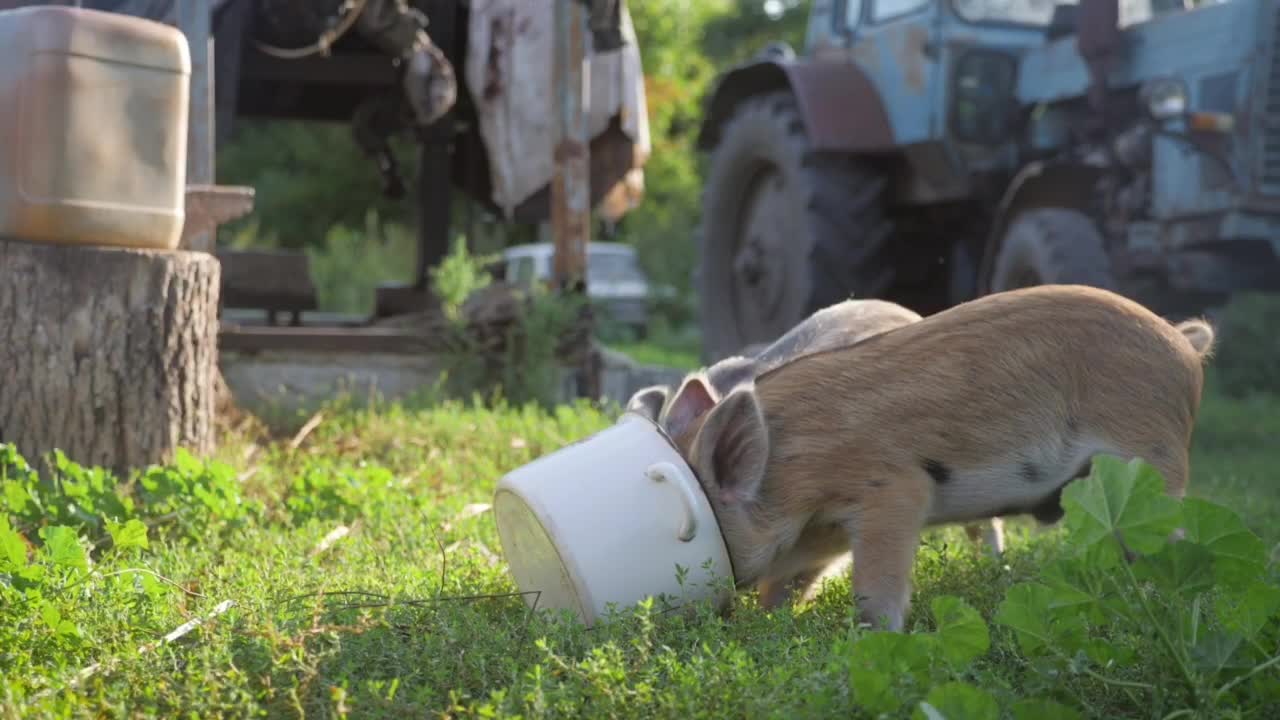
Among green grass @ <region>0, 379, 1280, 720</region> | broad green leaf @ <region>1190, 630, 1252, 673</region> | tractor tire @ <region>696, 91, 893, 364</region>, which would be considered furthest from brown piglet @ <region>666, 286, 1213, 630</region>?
tractor tire @ <region>696, 91, 893, 364</region>

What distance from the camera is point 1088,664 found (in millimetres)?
2350

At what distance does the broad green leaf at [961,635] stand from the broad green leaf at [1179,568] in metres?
0.34

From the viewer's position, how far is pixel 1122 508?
2326mm

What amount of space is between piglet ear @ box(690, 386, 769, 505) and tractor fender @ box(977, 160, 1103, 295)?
13.7ft

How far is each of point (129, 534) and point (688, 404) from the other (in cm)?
132

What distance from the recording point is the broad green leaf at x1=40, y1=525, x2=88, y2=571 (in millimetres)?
2795

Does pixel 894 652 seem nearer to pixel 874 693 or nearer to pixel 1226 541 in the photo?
pixel 874 693

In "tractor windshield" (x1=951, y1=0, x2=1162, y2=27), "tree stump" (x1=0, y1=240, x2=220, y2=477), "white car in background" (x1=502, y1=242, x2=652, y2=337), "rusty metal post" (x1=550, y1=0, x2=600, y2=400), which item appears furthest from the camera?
"white car in background" (x1=502, y1=242, x2=652, y2=337)

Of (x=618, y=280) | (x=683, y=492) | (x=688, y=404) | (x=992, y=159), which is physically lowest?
(x=618, y=280)

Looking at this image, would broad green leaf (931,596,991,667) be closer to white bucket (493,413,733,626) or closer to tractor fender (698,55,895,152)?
white bucket (493,413,733,626)

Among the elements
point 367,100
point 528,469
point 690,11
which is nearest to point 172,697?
point 528,469

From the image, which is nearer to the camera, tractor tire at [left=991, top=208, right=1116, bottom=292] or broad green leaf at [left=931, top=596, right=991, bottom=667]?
broad green leaf at [left=931, top=596, right=991, bottom=667]

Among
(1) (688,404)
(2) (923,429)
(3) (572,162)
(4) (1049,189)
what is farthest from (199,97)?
(4) (1049,189)

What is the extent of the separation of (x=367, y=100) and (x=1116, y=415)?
20.3ft
